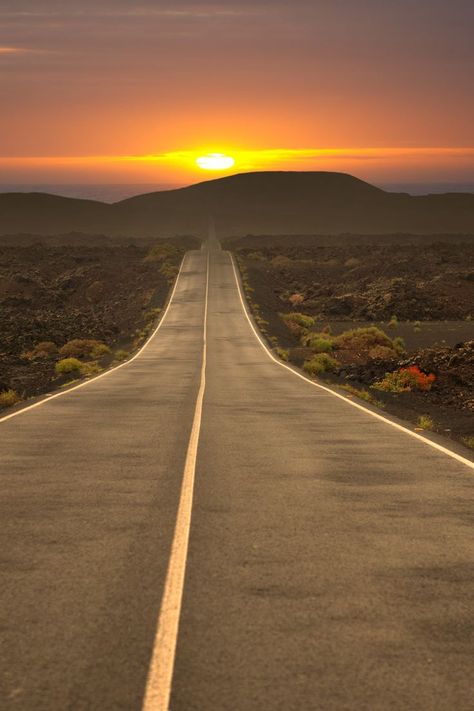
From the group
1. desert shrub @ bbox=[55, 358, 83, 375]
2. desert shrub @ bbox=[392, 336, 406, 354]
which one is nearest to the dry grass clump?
desert shrub @ bbox=[55, 358, 83, 375]

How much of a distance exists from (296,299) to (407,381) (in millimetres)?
62336

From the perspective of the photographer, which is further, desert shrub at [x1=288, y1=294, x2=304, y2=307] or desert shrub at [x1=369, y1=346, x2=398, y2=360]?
desert shrub at [x1=288, y1=294, x2=304, y2=307]

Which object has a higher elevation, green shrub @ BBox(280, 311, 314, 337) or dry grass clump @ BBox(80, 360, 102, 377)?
green shrub @ BBox(280, 311, 314, 337)

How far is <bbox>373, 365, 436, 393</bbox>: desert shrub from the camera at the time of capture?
33.0 meters

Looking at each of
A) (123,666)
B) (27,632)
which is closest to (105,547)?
(27,632)

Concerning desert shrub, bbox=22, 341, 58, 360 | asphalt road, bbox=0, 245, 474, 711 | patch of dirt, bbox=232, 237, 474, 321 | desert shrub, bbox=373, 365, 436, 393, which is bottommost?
desert shrub, bbox=22, 341, 58, 360

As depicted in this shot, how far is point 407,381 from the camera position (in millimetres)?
33500

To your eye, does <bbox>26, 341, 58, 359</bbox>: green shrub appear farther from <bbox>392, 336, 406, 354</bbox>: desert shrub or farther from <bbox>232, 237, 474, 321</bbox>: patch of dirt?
<bbox>232, 237, 474, 321</bbox>: patch of dirt

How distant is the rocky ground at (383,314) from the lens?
3154 cm

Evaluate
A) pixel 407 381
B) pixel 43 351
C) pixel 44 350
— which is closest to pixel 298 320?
pixel 44 350

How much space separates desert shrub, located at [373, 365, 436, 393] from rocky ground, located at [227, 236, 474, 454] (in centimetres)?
25

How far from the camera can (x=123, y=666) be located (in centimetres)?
578

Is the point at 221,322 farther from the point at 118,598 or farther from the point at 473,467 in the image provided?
the point at 118,598

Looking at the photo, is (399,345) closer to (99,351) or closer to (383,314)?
(99,351)
